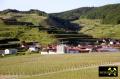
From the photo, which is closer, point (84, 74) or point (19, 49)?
point (84, 74)

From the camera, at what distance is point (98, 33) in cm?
17262

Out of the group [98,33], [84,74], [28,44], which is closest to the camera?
[84,74]

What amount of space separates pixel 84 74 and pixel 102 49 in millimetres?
62450

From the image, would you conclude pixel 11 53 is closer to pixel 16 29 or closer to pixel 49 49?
pixel 49 49

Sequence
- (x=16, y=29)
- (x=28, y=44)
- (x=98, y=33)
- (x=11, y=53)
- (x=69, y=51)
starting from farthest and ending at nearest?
(x=98, y=33) < (x=16, y=29) < (x=28, y=44) < (x=69, y=51) < (x=11, y=53)

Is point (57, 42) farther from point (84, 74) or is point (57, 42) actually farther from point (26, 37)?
point (84, 74)

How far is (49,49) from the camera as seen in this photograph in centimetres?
10800

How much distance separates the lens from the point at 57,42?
127 metres

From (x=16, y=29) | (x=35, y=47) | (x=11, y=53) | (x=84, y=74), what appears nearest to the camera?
(x=84, y=74)

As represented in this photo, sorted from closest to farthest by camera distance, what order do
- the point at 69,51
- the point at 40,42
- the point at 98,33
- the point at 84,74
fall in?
1. the point at 84,74
2. the point at 69,51
3. the point at 40,42
4. the point at 98,33

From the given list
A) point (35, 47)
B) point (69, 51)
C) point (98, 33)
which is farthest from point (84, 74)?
point (98, 33)

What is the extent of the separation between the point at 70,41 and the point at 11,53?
3905 centimetres

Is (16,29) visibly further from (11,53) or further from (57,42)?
(11,53)

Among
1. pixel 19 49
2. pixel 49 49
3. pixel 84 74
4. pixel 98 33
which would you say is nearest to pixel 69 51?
pixel 49 49
